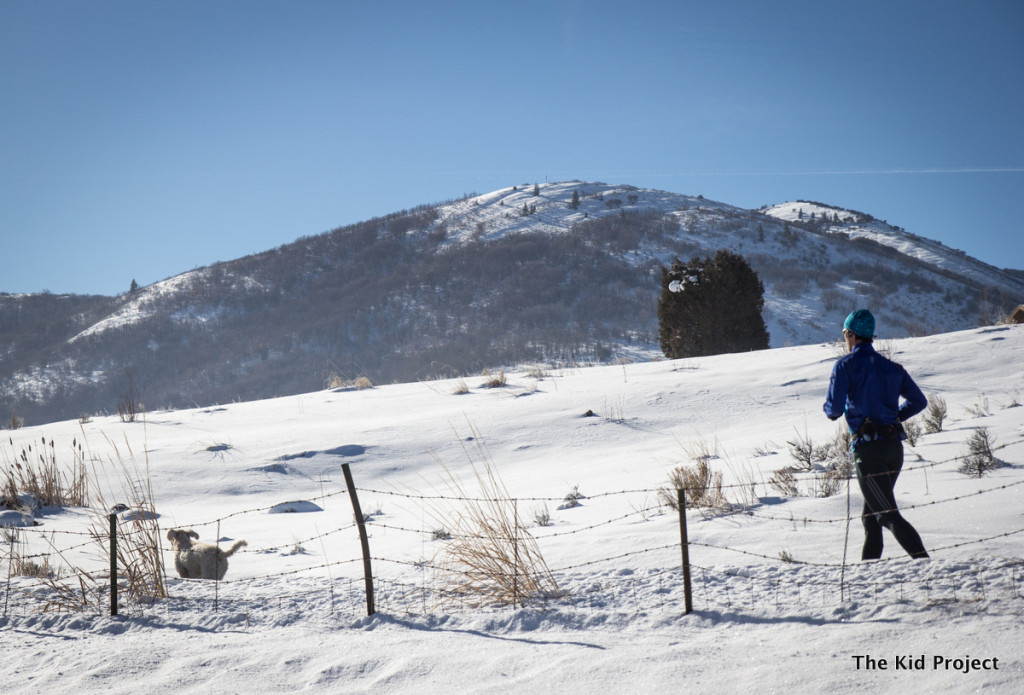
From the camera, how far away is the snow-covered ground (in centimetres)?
287

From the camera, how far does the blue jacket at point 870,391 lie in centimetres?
358

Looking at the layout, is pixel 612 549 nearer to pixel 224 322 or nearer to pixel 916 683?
pixel 916 683

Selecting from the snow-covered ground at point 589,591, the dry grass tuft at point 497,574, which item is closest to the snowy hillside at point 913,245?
the snow-covered ground at point 589,591

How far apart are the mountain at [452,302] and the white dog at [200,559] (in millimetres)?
29741

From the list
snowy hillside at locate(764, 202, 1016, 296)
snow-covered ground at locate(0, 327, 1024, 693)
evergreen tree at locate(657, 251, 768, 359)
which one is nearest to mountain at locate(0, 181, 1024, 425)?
snowy hillside at locate(764, 202, 1016, 296)

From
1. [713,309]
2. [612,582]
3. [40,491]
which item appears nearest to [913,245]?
[713,309]

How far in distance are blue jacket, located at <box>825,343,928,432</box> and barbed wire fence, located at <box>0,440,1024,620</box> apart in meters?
0.52

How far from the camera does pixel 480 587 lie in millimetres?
4000

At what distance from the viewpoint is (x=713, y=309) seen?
17.0m

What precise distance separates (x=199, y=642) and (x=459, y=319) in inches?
1984

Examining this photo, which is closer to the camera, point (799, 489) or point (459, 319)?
point (799, 489)

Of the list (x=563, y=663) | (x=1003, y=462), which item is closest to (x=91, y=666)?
(x=563, y=663)

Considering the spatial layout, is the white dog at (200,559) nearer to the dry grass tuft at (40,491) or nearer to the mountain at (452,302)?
the dry grass tuft at (40,491)

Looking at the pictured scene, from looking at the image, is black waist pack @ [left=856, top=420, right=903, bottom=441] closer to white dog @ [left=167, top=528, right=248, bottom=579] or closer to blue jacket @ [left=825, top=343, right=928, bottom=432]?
blue jacket @ [left=825, top=343, right=928, bottom=432]
